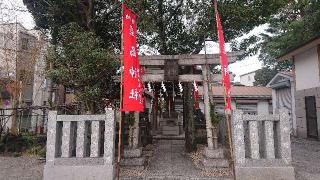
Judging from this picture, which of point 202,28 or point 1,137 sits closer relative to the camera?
point 202,28

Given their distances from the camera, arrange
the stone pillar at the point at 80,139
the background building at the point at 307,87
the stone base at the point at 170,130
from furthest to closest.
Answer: the stone base at the point at 170,130, the background building at the point at 307,87, the stone pillar at the point at 80,139

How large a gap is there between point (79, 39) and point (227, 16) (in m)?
6.19

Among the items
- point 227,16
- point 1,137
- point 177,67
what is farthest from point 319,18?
point 1,137

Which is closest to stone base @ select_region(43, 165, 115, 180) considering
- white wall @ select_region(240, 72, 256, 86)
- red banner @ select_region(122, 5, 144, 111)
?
red banner @ select_region(122, 5, 144, 111)

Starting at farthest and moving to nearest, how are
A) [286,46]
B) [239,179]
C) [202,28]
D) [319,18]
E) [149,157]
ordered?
[286,46] < [319,18] < [202,28] < [149,157] < [239,179]

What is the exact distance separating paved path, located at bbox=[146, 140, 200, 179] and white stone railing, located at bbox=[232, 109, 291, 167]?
1.63 metres

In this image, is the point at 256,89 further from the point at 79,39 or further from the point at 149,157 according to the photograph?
the point at 79,39

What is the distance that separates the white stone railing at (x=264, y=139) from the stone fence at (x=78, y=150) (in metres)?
3.58

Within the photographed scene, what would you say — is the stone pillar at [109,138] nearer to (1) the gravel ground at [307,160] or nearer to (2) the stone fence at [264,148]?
(2) the stone fence at [264,148]

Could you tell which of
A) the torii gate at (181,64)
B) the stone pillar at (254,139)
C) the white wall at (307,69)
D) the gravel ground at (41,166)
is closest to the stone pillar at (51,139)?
the gravel ground at (41,166)

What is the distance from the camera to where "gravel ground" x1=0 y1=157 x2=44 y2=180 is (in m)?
8.62

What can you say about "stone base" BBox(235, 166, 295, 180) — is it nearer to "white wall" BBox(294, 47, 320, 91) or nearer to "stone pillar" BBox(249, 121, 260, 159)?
"stone pillar" BBox(249, 121, 260, 159)

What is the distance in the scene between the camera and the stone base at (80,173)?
7.79 m

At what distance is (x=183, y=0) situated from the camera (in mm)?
13312
